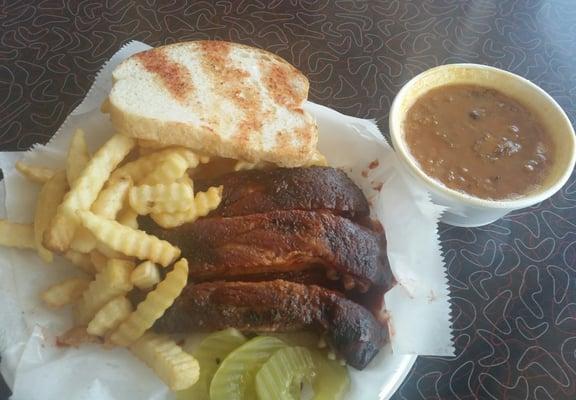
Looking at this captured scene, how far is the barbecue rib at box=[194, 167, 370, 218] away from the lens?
6.44ft

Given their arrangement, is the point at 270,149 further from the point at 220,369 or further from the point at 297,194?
the point at 220,369

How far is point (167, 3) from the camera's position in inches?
130

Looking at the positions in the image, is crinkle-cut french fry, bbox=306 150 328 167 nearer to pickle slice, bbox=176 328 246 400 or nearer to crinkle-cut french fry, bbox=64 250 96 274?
pickle slice, bbox=176 328 246 400

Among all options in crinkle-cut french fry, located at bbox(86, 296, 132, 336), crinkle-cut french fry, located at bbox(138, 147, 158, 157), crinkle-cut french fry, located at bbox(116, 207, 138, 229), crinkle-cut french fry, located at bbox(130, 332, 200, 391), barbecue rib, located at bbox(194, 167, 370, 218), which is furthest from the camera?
crinkle-cut french fry, located at bbox(138, 147, 158, 157)

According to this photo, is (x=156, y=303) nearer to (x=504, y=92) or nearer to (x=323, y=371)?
(x=323, y=371)

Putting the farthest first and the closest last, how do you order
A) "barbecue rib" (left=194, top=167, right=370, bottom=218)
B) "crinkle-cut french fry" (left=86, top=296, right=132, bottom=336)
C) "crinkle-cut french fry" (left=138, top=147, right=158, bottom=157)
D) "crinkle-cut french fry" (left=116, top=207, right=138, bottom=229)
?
"crinkle-cut french fry" (left=138, top=147, right=158, bottom=157), "barbecue rib" (left=194, top=167, right=370, bottom=218), "crinkle-cut french fry" (left=116, top=207, right=138, bottom=229), "crinkle-cut french fry" (left=86, top=296, right=132, bottom=336)

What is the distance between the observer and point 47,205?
1.92 m

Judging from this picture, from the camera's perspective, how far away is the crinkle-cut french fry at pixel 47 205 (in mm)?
1871

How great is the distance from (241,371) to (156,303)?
0.33 metres

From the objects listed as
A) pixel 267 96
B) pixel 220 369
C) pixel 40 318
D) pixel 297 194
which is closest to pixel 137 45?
pixel 267 96

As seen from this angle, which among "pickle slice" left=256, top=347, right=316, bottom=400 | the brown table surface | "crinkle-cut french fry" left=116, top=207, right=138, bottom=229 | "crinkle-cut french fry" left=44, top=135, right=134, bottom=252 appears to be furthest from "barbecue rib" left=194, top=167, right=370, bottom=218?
the brown table surface

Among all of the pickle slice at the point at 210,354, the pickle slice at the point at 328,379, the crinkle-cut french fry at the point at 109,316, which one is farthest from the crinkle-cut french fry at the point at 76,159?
the pickle slice at the point at 328,379

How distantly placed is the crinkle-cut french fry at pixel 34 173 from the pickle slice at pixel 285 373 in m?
1.03

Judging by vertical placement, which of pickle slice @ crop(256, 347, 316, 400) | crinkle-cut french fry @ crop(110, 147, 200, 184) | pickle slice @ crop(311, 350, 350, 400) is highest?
crinkle-cut french fry @ crop(110, 147, 200, 184)
